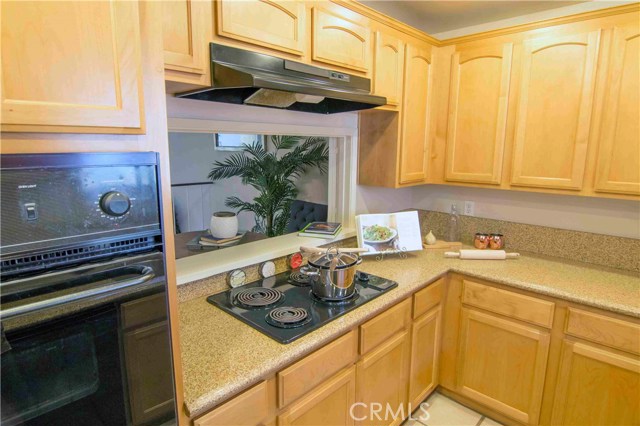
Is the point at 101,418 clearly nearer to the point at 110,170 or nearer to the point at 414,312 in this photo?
the point at 110,170

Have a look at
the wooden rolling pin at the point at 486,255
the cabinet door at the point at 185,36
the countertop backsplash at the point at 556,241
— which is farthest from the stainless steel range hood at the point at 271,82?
the countertop backsplash at the point at 556,241

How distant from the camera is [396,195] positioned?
2840 mm

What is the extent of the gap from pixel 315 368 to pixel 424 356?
3.34 feet

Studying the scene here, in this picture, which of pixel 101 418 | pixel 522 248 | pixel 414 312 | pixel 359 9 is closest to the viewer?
pixel 101 418

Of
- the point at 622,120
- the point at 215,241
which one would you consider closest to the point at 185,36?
the point at 215,241

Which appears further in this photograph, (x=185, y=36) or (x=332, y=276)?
(x=332, y=276)

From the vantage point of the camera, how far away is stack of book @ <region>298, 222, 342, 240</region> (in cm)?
228

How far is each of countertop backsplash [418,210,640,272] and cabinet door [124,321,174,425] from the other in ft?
7.59

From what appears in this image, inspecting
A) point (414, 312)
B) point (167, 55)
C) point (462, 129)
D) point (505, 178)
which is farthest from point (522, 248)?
point (167, 55)

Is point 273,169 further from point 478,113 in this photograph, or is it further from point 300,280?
point 478,113

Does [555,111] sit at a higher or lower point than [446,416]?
higher

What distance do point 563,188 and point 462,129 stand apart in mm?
691

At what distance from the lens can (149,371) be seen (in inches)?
34.2

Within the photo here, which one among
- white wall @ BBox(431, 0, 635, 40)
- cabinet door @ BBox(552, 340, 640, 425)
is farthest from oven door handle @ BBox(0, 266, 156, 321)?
white wall @ BBox(431, 0, 635, 40)
